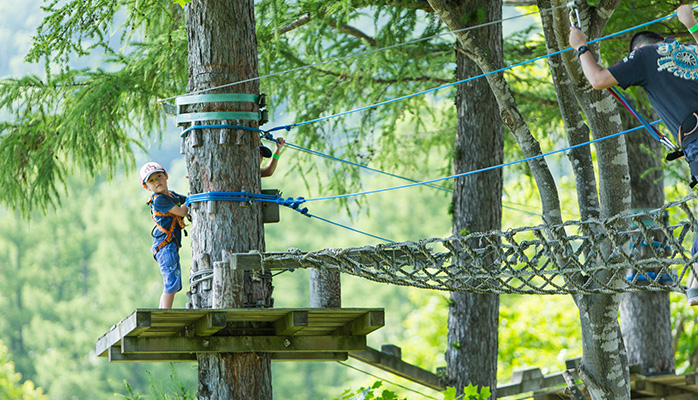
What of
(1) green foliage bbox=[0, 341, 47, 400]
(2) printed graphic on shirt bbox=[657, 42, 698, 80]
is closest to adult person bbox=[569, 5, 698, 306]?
(2) printed graphic on shirt bbox=[657, 42, 698, 80]

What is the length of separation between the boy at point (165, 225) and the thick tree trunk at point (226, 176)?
29cm

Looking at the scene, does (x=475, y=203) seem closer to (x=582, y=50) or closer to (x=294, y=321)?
(x=294, y=321)

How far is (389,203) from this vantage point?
35375 millimetres

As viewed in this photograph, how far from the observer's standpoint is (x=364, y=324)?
13.4ft

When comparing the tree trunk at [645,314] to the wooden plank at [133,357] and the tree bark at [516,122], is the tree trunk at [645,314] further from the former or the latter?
the wooden plank at [133,357]

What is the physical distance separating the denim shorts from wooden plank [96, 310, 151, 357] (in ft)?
1.36

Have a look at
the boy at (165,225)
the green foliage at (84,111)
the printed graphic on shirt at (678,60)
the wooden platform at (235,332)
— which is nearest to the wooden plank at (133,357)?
the wooden platform at (235,332)

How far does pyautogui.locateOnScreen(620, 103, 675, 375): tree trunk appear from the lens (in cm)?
770

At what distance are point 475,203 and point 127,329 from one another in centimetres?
286

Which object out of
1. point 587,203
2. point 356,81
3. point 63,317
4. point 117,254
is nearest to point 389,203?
point 117,254

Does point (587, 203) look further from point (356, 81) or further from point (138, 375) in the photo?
point (138, 375)

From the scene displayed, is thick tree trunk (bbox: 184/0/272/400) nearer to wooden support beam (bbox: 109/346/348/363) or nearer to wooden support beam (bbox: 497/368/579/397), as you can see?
wooden support beam (bbox: 109/346/348/363)

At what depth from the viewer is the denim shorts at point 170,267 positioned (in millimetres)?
4398

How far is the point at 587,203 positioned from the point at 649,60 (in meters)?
1.33
